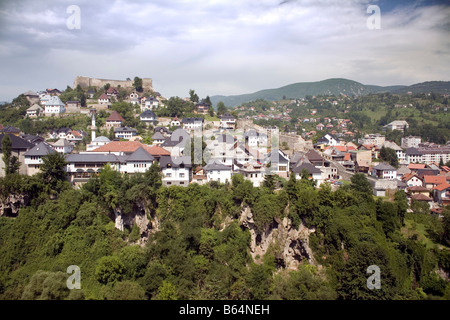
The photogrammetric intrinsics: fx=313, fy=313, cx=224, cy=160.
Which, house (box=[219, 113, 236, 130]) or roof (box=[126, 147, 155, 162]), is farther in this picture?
house (box=[219, 113, 236, 130])

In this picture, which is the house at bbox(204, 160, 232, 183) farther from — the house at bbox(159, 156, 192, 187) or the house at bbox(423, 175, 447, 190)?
the house at bbox(423, 175, 447, 190)

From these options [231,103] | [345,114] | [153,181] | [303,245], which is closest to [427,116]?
[345,114]

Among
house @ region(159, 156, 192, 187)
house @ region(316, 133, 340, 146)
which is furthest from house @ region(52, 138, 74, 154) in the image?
house @ region(316, 133, 340, 146)

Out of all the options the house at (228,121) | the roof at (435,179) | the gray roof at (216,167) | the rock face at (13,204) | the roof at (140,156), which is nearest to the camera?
the rock face at (13,204)

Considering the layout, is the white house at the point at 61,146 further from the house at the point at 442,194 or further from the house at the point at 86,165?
the house at the point at 442,194

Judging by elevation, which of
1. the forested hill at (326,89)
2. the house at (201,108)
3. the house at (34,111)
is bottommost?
the house at (34,111)

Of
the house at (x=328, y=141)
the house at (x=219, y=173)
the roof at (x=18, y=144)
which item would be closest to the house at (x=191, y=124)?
the house at (x=219, y=173)
